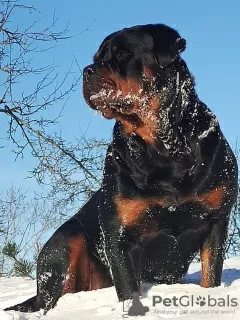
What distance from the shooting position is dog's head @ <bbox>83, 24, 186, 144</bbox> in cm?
367

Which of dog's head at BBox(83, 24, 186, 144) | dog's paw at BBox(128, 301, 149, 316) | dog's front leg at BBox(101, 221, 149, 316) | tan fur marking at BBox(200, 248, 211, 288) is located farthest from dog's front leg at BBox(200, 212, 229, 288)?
dog's paw at BBox(128, 301, 149, 316)

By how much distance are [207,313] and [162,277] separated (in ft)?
4.53

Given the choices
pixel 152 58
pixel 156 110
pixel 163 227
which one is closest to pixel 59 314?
pixel 163 227

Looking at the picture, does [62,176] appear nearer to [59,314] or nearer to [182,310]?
[59,314]

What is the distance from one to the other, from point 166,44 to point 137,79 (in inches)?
13.6

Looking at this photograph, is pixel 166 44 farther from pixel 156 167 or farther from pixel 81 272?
pixel 81 272

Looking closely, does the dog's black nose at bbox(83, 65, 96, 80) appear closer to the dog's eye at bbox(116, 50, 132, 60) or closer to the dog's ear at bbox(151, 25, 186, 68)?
the dog's eye at bbox(116, 50, 132, 60)

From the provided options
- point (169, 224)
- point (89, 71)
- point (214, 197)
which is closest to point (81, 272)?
point (169, 224)

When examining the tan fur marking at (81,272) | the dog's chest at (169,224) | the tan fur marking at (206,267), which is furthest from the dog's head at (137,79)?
the tan fur marking at (81,272)

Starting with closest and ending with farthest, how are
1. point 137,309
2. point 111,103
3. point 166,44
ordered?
point 137,309
point 111,103
point 166,44

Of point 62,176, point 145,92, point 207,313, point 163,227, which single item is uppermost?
point 62,176

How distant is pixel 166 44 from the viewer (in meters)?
3.83

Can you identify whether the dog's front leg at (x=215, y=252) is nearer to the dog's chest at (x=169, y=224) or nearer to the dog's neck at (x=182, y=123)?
the dog's chest at (x=169, y=224)

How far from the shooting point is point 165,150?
3729 millimetres
